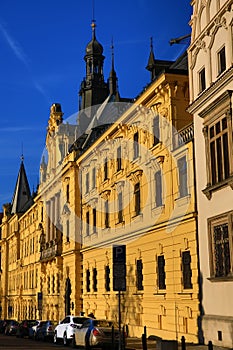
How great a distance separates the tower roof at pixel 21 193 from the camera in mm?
100500

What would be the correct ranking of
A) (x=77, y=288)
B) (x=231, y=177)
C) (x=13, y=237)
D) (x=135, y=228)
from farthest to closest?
(x=13, y=237) < (x=77, y=288) < (x=135, y=228) < (x=231, y=177)

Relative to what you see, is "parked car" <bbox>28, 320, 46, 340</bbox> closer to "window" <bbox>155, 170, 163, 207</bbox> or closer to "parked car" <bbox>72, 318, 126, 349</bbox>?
"parked car" <bbox>72, 318, 126, 349</bbox>

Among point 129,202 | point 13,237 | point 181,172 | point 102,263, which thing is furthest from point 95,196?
point 13,237

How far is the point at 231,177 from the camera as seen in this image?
72.5 feet

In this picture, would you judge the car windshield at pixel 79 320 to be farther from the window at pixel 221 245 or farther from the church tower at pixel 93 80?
the church tower at pixel 93 80

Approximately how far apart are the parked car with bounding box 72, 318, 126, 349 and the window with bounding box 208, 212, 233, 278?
5.29 meters

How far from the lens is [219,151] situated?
23844 millimetres

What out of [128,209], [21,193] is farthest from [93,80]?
[21,193]

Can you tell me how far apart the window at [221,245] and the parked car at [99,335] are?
529cm

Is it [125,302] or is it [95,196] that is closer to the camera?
[125,302]

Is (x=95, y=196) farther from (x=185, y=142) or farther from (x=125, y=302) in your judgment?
(x=185, y=142)

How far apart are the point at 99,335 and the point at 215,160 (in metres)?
9.41

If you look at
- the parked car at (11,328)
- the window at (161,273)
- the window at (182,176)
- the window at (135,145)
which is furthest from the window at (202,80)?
the parked car at (11,328)

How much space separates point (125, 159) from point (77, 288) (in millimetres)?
14978
